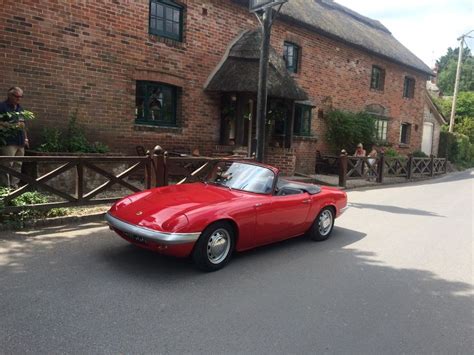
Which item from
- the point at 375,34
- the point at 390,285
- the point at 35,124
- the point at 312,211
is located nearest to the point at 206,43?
the point at 35,124

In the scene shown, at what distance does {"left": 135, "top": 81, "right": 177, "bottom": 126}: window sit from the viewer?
1097 centimetres

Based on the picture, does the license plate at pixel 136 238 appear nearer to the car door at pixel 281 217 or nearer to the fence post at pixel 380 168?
the car door at pixel 281 217

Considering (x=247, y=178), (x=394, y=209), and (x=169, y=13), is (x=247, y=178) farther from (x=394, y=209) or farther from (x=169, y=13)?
(x=169, y=13)

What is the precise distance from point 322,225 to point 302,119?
10.4 metres

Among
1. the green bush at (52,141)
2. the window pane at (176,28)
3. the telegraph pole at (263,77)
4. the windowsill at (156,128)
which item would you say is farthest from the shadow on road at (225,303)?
the window pane at (176,28)

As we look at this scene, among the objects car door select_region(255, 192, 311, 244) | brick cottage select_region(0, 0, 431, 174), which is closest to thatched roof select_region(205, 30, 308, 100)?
brick cottage select_region(0, 0, 431, 174)

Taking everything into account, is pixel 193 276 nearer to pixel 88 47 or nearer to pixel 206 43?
pixel 88 47

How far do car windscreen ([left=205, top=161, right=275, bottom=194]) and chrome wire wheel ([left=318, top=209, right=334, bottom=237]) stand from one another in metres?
1.31

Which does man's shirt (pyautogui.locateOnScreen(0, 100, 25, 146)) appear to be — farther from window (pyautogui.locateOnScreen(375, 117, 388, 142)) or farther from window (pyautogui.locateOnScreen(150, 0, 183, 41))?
window (pyautogui.locateOnScreen(375, 117, 388, 142))

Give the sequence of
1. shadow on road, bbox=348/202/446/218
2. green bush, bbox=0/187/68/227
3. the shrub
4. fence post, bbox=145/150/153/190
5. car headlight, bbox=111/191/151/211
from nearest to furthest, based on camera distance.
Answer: car headlight, bbox=111/191/151/211 → green bush, bbox=0/187/68/227 → fence post, bbox=145/150/153/190 → shadow on road, bbox=348/202/446/218 → the shrub

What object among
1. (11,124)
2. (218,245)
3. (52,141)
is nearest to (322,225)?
(218,245)

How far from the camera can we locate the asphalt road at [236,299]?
310 cm

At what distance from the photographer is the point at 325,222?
21.0ft

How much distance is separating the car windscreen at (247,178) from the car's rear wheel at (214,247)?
892mm
